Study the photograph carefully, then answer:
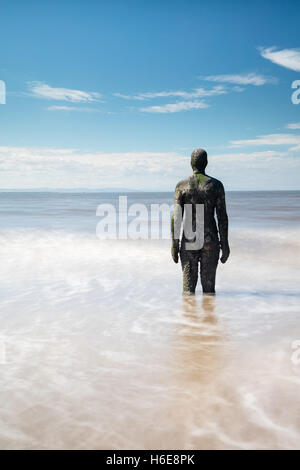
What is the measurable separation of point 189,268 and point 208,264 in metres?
0.30

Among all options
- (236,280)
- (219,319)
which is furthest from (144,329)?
(236,280)

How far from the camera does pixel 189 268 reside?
5.91 metres

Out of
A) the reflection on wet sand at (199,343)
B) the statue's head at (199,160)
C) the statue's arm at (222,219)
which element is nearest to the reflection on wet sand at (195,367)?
the reflection on wet sand at (199,343)

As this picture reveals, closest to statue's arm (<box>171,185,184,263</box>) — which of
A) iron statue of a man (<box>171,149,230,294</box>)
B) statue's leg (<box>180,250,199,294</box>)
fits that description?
iron statue of a man (<box>171,149,230,294</box>)

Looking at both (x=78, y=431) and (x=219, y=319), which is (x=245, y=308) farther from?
(x=78, y=431)

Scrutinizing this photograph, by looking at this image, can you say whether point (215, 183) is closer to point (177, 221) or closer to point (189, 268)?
point (177, 221)

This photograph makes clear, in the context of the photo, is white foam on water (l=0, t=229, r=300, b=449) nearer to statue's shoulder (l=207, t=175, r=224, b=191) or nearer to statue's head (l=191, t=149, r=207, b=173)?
statue's shoulder (l=207, t=175, r=224, b=191)

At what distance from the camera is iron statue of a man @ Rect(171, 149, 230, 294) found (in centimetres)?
576

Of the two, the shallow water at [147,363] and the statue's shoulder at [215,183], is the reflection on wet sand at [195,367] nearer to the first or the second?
the shallow water at [147,363]

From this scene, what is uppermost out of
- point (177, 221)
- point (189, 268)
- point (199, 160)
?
point (199, 160)

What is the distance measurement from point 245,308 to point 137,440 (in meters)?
3.33

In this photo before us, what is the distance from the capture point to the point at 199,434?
2.57 metres

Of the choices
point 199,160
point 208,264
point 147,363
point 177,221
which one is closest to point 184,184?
point 199,160

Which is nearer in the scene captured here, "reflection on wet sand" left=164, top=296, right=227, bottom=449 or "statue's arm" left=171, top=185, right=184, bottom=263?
"reflection on wet sand" left=164, top=296, right=227, bottom=449
